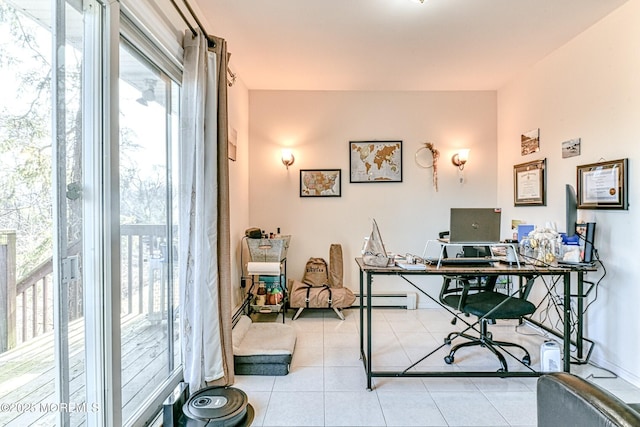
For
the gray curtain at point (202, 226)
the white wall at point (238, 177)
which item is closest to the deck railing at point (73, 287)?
the gray curtain at point (202, 226)

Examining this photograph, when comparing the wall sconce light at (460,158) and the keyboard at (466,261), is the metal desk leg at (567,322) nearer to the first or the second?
the keyboard at (466,261)

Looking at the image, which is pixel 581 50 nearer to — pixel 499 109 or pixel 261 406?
pixel 499 109

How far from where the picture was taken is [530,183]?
11.6 feet

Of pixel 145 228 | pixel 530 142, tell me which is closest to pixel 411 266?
pixel 145 228

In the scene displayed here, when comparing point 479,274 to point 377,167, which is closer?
point 479,274

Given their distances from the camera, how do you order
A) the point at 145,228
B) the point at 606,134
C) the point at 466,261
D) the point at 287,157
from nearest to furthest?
1. the point at 145,228
2. the point at 466,261
3. the point at 606,134
4. the point at 287,157

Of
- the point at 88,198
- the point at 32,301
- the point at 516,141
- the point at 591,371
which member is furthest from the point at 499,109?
the point at 32,301

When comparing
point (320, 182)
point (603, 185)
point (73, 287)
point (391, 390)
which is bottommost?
point (391, 390)

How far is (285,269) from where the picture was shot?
406 cm

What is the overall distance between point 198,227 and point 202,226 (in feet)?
0.09

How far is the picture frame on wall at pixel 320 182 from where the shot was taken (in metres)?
4.19

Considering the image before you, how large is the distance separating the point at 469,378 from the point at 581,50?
9.41ft

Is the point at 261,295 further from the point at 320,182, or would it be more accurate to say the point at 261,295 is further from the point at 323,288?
the point at 320,182

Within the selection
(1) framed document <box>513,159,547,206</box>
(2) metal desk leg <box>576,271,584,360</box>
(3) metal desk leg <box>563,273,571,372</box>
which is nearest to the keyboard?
(3) metal desk leg <box>563,273,571,372</box>
